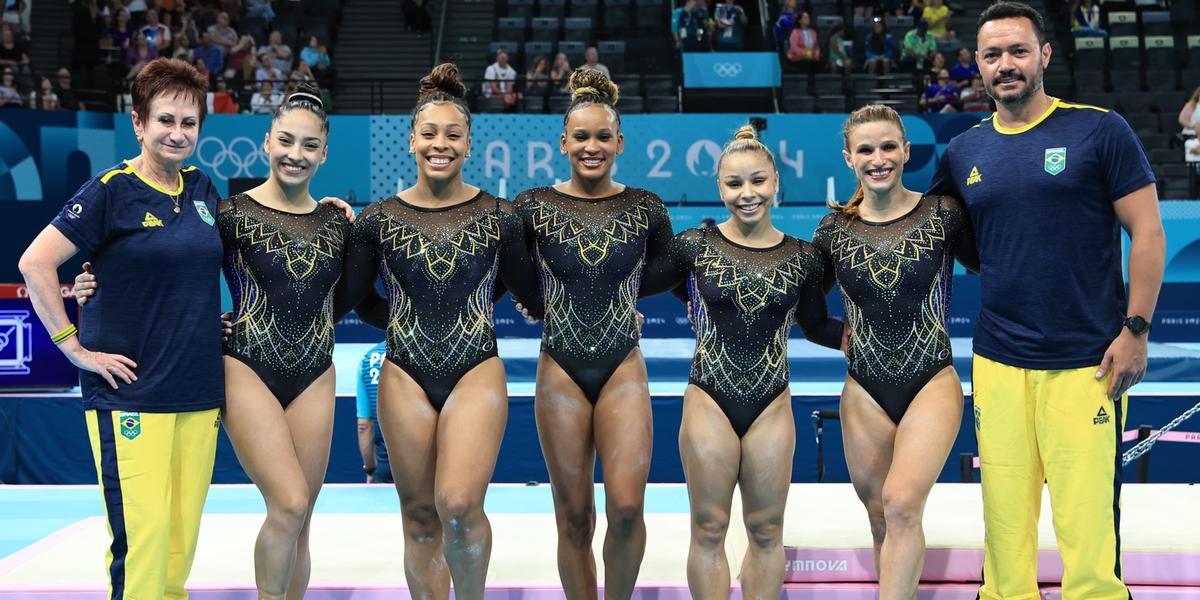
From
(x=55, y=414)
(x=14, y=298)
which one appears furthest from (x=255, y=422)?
(x=14, y=298)

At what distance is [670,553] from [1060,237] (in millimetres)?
2164

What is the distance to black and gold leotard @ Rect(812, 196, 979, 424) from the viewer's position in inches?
139

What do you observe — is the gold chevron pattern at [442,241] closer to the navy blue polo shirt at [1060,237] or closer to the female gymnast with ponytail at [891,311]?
the female gymnast with ponytail at [891,311]

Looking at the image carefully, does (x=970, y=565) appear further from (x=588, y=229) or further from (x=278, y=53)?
(x=278, y=53)

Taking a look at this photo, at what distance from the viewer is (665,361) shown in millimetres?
8656

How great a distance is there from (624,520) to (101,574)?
2.28 metres

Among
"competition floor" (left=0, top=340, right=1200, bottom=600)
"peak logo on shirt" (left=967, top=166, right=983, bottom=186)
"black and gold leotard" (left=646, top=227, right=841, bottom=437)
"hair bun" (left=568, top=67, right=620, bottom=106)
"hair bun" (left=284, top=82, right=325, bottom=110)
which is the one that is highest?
"hair bun" (left=568, top=67, right=620, bottom=106)

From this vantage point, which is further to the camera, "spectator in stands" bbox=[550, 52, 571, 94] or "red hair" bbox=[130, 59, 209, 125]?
"spectator in stands" bbox=[550, 52, 571, 94]

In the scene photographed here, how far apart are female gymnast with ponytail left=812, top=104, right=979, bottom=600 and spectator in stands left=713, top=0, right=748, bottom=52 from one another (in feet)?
34.4

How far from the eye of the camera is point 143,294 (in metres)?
3.26

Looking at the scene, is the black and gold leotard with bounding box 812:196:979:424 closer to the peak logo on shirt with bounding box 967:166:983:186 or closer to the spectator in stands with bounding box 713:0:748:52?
the peak logo on shirt with bounding box 967:166:983:186

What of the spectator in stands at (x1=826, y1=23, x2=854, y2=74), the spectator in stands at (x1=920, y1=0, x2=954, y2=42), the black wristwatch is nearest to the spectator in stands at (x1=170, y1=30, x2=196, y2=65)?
the spectator in stands at (x1=826, y1=23, x2=854, y2=74)

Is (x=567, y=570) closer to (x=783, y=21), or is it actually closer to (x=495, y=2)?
(x=783, y=21)

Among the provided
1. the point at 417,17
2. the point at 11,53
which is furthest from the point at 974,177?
the point at 417,17
